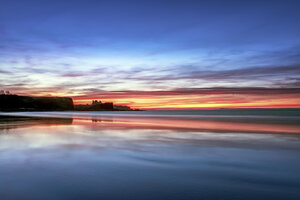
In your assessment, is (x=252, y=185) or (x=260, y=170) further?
(x=260, y=170)

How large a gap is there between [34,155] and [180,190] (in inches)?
224

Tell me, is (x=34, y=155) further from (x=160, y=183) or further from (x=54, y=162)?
(x=160, y=183)

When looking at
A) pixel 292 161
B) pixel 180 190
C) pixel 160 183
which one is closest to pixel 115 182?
pixel 160 183

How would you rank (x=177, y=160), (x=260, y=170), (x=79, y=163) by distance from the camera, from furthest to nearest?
(x=177, y=160)
(x=79, y=163)
(x=260, y=170)

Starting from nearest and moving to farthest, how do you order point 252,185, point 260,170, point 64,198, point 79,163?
point 64,198
point 252,185
point 260,170
point 79,163

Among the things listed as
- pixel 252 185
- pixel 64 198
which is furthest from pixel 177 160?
pixel 64 198

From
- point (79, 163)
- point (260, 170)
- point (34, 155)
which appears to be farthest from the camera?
point (34, 155)

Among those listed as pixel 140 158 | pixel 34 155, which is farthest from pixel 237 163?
pixel 34 155

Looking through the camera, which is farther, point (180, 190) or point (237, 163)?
point (237, 163)

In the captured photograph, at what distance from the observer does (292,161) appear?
284 inches

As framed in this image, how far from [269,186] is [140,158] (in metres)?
3.96

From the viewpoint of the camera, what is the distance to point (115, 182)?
16.7ft

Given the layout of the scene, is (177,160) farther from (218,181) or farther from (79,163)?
(79,163)

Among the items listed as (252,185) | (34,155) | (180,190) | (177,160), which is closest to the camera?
(180,190)
